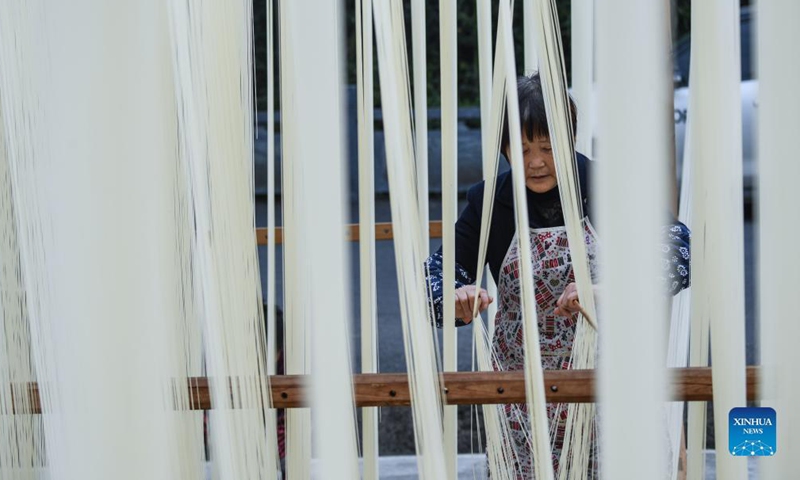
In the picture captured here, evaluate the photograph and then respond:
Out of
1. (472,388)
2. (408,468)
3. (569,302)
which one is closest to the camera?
(472,388)

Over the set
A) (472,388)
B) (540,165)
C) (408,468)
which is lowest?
(408,468)

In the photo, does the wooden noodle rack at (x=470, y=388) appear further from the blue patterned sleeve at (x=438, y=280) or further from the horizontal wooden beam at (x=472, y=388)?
the blue patterned sleeve at (x=438, y=280)

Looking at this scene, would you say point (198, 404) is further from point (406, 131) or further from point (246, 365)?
point (406, 131)

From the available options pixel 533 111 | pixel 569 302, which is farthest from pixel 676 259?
pixel 533 111

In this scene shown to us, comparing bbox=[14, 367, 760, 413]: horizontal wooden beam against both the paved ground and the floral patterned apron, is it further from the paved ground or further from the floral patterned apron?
the paved ground

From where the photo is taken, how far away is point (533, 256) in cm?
133

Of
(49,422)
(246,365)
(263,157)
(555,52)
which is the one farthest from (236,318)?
(263,157)

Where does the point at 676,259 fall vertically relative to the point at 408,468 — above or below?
above

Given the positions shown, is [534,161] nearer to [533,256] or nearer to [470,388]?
[533,256]

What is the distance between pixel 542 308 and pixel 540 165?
19 cm

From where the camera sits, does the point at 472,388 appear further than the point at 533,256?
No

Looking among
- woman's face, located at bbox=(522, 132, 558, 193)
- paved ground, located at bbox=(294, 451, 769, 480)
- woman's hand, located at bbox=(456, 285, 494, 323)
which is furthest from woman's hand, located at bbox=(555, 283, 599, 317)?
paved ground, located at bbox=(294, 451, 769, 480)

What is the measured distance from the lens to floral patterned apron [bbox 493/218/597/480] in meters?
1.29

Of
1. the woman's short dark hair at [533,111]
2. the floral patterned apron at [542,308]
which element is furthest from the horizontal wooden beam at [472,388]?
the woman's short dark hair at [533,111]
